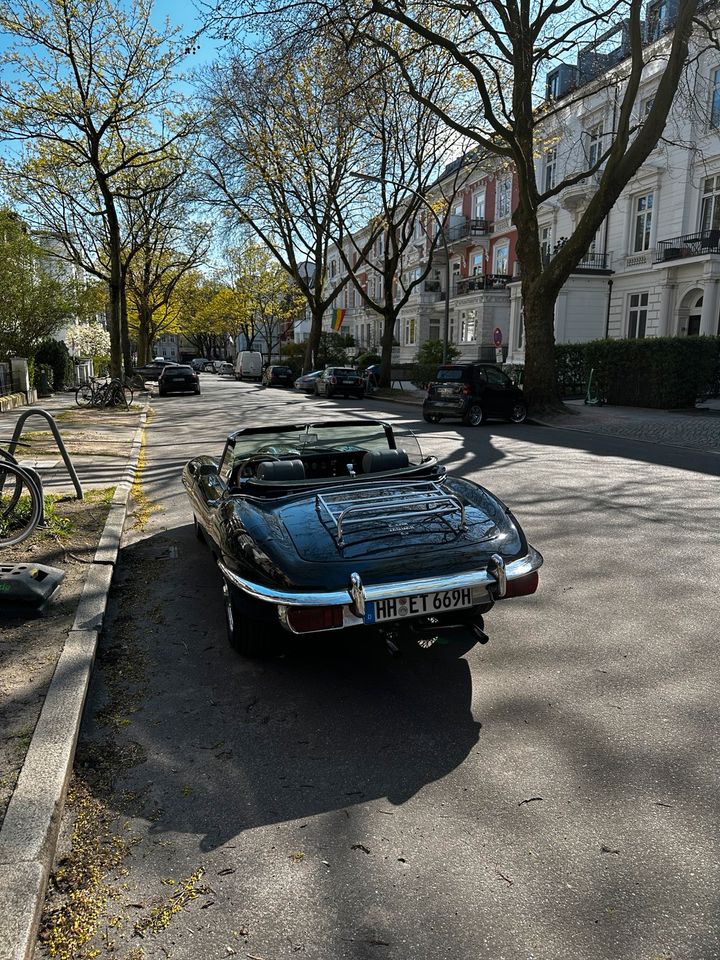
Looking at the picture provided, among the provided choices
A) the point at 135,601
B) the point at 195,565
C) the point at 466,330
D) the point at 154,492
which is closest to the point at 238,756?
the point at 135,601

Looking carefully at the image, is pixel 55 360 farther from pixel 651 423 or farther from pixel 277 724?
pixel 277 724

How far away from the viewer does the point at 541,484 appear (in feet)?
28.3

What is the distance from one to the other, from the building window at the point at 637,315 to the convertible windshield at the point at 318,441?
27032 millimetres

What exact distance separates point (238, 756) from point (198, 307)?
64476 mm

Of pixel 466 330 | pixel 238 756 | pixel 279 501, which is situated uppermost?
pixel 466 330

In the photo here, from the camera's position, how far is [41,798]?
2463 mm

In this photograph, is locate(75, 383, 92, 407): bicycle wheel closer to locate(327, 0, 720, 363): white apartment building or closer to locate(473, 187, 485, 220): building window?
locate(327, 0, 720, 363): white apartment building

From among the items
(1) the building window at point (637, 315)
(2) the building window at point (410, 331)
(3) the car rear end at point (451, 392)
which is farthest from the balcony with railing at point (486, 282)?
(3) the car rear end at point (451, 392)

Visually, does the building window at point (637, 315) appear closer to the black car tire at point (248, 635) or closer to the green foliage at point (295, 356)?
the green foliage at point (295, 356)

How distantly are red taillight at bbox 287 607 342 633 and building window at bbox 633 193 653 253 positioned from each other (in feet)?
100

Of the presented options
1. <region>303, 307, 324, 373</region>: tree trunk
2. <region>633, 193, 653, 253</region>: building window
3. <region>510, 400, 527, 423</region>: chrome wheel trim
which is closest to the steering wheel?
<region>510, 400, 527, 423</region>: chrome wheel trim

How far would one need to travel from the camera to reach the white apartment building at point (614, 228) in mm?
25078

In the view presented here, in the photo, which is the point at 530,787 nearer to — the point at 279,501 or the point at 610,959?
the point at 610,959

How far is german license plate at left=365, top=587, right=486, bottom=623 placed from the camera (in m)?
3.12
